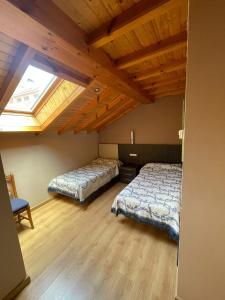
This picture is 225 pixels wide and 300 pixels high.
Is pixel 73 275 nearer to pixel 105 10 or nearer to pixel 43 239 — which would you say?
pixel 43 239

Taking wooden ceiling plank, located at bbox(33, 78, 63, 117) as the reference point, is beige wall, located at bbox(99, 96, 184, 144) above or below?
below

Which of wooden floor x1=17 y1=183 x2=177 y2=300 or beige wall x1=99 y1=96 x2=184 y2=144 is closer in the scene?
wooden floor x1=17 y1=183 x2=177 y2=300

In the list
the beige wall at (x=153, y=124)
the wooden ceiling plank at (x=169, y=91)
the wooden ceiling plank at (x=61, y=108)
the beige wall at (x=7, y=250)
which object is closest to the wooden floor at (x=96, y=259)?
the beige wall at (x=7, y=250)

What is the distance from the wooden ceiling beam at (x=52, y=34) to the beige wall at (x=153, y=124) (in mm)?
2504

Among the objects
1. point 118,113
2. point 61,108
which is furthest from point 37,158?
point 118,113

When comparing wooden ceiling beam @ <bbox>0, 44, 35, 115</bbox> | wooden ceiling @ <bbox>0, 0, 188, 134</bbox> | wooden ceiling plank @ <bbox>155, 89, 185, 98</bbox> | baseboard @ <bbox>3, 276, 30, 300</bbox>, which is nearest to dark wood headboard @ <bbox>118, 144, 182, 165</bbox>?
wooden ceiling plank @ <bbox>155, 89, 185, 98</bbox>

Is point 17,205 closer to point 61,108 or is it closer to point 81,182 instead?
point 81,182

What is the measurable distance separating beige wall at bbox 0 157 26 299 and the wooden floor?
20cm

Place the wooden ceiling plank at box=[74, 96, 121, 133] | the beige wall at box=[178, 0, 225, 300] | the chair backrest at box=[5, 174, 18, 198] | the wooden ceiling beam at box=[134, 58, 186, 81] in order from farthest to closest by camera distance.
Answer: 1. the wooden ceiling plank at box=[74, 96, 121, 133]
2. the chair backrest at box=[5, 174, 18, 198]
3. the wooden ceiling beam at box=[134, 58, 186, 81]
4. the beige wall at box=[178, 0, 225, 300]

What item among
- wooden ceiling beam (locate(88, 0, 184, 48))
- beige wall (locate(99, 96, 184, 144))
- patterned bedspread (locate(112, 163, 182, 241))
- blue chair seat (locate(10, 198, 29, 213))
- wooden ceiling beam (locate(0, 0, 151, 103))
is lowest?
patterned bedspread (locate(112, 163, 182, 241))

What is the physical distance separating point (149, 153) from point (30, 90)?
3.22m

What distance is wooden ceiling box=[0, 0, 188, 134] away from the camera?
108cm

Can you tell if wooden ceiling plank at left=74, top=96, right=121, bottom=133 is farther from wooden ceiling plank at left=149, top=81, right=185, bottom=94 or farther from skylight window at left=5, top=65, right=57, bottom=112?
skylight window at left=5, top=65, right=57, bottom=112

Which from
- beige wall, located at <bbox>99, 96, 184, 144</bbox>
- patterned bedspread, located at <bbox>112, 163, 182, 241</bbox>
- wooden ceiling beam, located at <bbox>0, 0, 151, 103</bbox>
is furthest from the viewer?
beige wall, located at <bbox>99, 96, 184, 144</bbox>
